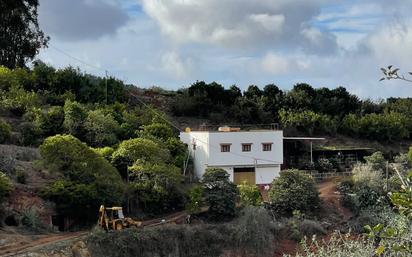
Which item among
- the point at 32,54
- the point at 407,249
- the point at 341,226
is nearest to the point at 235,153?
the point at 341,226

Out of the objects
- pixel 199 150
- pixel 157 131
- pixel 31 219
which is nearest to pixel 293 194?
pixel 199 150

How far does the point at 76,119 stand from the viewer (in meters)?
40.8

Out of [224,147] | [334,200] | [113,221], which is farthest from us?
[224,147]

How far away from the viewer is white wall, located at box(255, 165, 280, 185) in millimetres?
41812

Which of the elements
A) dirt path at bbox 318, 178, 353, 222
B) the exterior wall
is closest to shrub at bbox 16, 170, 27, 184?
the exterior wall

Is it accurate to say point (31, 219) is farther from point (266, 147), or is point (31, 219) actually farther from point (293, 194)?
point (266, 147)

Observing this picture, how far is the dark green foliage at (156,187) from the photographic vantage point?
3272cm

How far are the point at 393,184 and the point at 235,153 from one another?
441 inches

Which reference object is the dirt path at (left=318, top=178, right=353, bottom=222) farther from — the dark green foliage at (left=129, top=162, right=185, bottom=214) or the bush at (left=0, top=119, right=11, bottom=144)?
the bush at (left=0, top=119, right=11, bottom=144)

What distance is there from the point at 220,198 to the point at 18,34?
102 feet

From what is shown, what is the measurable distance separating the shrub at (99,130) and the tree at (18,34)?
1645 centimetres

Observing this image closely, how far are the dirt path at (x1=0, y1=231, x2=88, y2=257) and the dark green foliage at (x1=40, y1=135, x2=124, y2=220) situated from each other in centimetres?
172

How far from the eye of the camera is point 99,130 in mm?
40469

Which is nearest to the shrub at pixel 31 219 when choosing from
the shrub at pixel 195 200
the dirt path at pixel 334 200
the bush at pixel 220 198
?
the shrub at pixel 195 200
